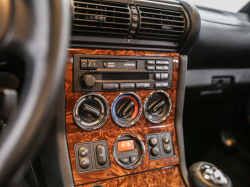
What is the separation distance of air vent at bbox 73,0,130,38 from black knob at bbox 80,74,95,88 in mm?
165

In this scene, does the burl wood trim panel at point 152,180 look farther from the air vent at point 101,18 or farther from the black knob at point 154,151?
the air vent at point 101,18

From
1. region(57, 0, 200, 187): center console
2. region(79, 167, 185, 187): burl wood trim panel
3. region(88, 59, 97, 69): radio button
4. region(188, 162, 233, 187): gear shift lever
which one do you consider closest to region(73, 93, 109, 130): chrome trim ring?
region(57, 0, 200, 187): center console

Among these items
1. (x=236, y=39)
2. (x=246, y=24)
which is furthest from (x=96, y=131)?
(x=246, y=24)

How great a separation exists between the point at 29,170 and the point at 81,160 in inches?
10.3

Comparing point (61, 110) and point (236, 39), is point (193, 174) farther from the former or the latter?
point (236, 39)

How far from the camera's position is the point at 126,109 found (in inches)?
42.5

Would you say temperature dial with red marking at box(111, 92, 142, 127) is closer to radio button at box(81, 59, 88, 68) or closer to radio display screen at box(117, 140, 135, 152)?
radio display screen at box(117, 140, 135, 152)

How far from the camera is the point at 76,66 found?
3.17ft

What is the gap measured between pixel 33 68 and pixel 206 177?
646mm

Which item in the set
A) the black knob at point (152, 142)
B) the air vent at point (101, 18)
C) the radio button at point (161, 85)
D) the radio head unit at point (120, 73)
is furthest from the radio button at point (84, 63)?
the black knob at point (152, 142)

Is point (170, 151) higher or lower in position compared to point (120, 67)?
lower

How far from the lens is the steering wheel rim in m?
0.40

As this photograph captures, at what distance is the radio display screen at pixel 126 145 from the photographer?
3.55 feet

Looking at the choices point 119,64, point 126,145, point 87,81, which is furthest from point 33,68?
point 126,145
